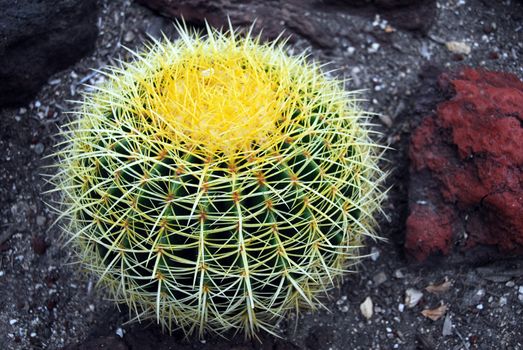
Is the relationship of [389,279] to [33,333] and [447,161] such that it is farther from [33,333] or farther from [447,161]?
[33,333]

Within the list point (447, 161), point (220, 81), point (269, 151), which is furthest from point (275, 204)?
point (447, 161)

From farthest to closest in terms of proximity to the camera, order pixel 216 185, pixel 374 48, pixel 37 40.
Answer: pixel 374 48 → pixel 37 40 → pixel 216 185

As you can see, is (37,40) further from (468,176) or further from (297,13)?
(468,176)

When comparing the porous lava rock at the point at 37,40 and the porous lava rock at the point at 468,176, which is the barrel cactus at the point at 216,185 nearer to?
the porous lava rock at the point at 468,176

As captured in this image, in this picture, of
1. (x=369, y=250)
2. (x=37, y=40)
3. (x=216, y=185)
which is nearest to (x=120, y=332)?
(x=216, y=185)

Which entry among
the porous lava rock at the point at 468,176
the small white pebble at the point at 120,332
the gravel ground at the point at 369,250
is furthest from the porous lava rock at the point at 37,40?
the porous lava rock at the point at 468,176

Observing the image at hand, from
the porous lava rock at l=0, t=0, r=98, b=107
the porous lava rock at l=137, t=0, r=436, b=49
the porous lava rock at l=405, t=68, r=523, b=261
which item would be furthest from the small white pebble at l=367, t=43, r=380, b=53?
the porous lava rock at l=0, t=0, r=98, b=107
